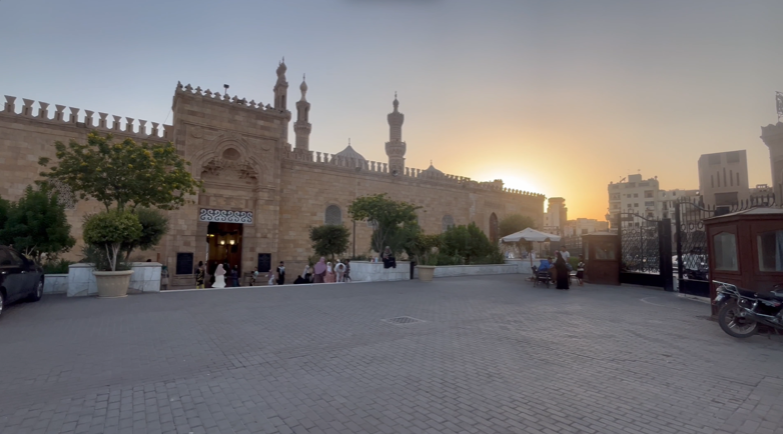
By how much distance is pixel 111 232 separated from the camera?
9.59 meters

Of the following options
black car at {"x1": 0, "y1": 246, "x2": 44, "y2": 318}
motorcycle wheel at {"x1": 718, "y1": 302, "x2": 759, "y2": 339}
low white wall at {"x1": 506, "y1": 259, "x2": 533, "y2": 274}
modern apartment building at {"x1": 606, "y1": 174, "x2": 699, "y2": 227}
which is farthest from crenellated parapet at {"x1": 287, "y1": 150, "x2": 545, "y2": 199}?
modern apartment building at {"x1": 606, "y1": 174, "x2": 699, "y2": 227}

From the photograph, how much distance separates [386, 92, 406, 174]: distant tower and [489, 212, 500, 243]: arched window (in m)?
9.06

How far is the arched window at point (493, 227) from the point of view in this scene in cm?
3347

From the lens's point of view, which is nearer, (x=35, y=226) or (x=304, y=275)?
(x=35, y=226)

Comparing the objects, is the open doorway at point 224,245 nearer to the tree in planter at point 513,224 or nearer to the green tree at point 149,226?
the green tree at point 149,226

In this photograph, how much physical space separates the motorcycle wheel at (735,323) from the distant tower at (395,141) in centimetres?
2592

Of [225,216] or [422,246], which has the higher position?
[225,216]

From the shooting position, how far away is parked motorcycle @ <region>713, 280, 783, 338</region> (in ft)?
19.6

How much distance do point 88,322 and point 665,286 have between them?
1484cm

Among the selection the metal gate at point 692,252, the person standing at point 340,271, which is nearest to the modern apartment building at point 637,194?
the metal gate at point 692,252

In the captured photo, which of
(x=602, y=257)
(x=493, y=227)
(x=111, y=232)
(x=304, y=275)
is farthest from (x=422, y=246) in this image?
(x=493, y=227)

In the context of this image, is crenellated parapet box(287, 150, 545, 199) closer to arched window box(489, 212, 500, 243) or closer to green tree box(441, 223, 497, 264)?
arched window box(489, 212, 500, 243)

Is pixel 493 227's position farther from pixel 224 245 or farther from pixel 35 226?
pixel 35 226

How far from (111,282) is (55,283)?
206 cm
